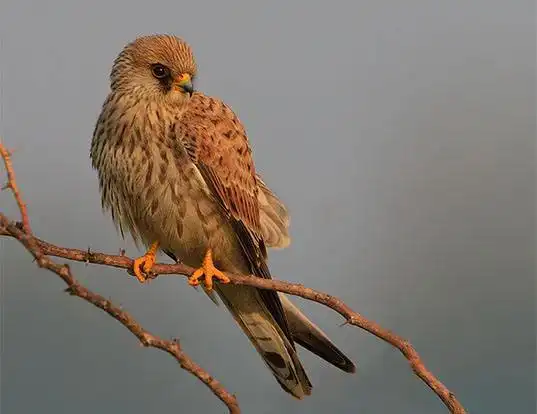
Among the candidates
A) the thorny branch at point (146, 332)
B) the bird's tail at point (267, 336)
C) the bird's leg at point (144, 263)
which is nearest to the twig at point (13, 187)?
the thorny branch at point (146, 332)

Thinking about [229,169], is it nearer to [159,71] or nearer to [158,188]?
[158,188]

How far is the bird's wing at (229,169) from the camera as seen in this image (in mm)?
3257

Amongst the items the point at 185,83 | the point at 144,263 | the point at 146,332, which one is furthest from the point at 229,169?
the point at 146,332

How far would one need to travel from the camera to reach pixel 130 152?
3.19 meters

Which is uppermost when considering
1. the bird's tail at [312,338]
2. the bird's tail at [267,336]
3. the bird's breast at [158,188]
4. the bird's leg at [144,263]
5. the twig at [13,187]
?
the twig at [13,187]

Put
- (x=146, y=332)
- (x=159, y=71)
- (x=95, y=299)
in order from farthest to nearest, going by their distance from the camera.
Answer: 1. (x=159, y=71)
2. (x=146, y=332)
3. (x=95, y=299)

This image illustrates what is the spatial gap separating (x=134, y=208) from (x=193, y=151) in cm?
33

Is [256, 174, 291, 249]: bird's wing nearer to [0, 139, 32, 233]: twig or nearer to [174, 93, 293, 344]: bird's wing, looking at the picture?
[174, 93, 293, 344]: bird's wing

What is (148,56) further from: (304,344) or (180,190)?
(304,344)

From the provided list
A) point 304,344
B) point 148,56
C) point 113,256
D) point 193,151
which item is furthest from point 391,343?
point 148,56

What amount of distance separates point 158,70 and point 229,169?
48 centimetres

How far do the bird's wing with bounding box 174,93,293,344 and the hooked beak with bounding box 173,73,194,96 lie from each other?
13cm

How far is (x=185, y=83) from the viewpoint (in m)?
3.19

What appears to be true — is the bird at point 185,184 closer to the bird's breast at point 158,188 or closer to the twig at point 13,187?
the bird's breast at point 158,188
